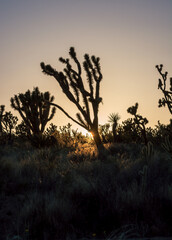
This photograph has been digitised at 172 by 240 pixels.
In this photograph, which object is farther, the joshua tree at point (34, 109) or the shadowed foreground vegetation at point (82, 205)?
the joshua tree at point (34, 109)

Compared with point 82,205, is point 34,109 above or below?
above

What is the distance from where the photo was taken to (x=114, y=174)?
6.68 m

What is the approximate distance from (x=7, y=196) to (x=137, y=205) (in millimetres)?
2672

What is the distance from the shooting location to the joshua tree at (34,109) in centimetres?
1489

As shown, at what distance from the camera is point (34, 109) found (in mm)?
14820

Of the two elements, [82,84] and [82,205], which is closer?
[82,205]

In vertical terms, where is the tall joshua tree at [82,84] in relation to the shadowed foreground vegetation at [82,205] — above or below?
above

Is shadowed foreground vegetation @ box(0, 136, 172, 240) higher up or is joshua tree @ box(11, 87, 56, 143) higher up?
joshua tree @ box(11, 87, 56, 143)

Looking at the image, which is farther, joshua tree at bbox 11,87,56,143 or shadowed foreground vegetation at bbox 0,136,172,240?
joshua tree at bbox 11,87,56,143

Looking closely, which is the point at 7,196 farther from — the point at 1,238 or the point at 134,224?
the point at 134,224

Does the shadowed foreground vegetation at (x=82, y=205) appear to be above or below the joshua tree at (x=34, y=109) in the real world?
below

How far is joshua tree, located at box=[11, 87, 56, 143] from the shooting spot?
14.9m

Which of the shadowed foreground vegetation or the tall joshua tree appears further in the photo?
the tall joshua tree

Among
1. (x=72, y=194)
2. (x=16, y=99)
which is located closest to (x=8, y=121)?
(x=16, y=99)
